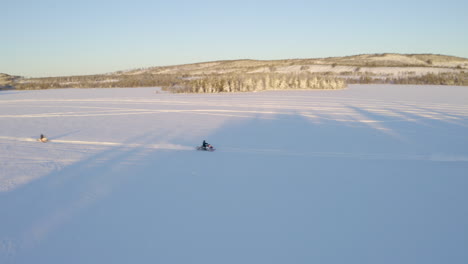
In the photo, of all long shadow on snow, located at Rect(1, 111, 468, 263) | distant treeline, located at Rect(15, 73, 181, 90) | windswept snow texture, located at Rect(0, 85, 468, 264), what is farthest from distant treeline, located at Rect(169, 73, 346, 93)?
long shadow on snow, located at Rect(1, 111, 468, 263)

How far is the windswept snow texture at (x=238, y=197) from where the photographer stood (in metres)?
2.94

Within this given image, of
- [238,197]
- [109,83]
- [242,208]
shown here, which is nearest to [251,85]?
[238,197]

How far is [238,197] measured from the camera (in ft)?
13.1

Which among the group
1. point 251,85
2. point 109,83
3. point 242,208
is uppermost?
point 109,83

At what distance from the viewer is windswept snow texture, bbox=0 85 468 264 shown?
2.94 meters

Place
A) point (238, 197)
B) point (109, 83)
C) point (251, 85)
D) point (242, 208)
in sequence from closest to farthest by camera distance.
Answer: point (242, 208) → point (238, 197) → point (251, 85) → point (109, 83)

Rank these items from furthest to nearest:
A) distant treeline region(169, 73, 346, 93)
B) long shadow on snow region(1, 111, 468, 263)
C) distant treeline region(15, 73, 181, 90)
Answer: distant treeline region(15, 73, 181, 90), distant treeline region(169, 73, 346, 93), long shadow on snow region(1, 111, 468, 263)

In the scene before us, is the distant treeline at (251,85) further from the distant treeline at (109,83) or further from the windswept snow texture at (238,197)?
the windswept snow texture at (238,197)

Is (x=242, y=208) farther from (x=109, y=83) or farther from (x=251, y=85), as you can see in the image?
(x=109, y=83)

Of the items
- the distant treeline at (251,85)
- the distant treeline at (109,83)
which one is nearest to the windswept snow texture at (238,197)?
the distant treeline at (251,85)

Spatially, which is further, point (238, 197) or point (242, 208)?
point (238, 197)

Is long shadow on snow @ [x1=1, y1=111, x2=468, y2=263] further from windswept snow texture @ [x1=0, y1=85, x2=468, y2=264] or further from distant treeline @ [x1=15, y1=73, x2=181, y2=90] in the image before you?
distant treeline @ [x1=15, y1=73, x2=181, y2=90]

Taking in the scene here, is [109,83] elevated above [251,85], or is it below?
above

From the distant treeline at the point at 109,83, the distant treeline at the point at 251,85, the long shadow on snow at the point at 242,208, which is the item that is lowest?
the long shadow on snow at the point at 242,208
